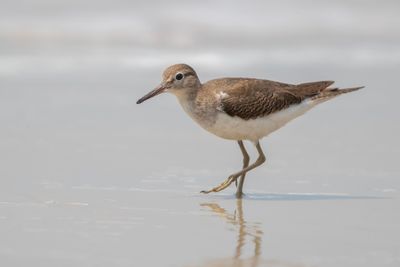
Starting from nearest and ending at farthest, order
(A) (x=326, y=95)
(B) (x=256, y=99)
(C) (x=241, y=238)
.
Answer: (C) (x=241, y=238) → (B) (x=256, y=99) → (A) (x=326, y=95)

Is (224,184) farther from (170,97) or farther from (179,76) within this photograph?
(170,97)

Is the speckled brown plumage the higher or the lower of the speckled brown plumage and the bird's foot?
the higher

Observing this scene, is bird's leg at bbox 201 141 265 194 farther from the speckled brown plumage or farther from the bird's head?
the bird's head

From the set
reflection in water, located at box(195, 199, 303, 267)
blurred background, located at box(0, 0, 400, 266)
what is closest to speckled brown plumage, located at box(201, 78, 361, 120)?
blurred background, located at box(0, 0, 400, 266)

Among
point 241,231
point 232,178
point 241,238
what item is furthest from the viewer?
point 232,178

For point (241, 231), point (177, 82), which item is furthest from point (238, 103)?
point (241, 231)

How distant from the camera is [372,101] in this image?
13.3 meters

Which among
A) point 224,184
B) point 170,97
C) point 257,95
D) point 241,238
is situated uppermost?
point 170,97

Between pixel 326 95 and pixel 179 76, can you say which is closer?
pixel 179 76

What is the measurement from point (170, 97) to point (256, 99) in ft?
12.2

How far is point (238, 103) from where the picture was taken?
1005 cm

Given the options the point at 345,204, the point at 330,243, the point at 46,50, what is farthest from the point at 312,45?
the point at 330,243

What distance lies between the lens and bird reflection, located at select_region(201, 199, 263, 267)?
7344mm

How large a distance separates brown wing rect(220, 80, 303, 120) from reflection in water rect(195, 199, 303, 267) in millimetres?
921
